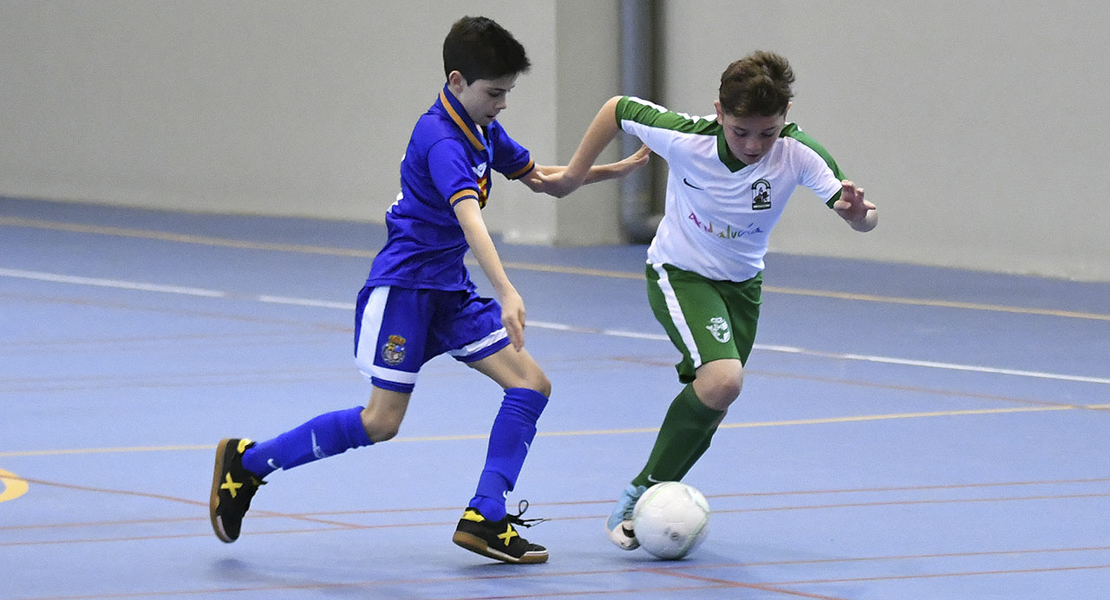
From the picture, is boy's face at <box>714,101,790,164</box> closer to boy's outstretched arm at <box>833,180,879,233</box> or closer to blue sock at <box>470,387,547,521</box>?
boy's outstretched arm at <box>833,180,879,233</box>

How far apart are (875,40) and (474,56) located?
869 centimetres

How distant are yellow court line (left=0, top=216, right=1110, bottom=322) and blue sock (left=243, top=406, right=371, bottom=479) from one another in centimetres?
645

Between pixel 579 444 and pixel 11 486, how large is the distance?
2.13 m

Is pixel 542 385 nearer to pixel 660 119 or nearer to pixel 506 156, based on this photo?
pixel 506 156

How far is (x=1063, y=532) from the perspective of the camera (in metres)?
5.43

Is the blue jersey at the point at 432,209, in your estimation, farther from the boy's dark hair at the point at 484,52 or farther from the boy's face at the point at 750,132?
the boy's face at the point at 750,132

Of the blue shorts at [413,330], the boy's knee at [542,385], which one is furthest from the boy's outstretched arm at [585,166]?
the boy's knee at [542,385]

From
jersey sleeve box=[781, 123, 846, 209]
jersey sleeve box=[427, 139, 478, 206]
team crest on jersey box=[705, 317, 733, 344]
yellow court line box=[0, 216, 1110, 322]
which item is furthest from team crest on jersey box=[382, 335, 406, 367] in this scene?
yellow court line box=[0, 216, 1110, 322]

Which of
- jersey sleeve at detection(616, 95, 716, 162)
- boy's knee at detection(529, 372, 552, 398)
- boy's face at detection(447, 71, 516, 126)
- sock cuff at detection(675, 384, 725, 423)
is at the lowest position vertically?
sock cuff at detection(675, 384, 725, 423)

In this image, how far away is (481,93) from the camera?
197 inches

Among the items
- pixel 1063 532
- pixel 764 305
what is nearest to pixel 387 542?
pixel 1063 532

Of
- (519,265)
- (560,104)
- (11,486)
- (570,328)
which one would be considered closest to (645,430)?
(11,486)

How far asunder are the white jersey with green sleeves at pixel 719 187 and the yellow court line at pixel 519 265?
5640 millimetres

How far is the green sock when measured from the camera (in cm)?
534
